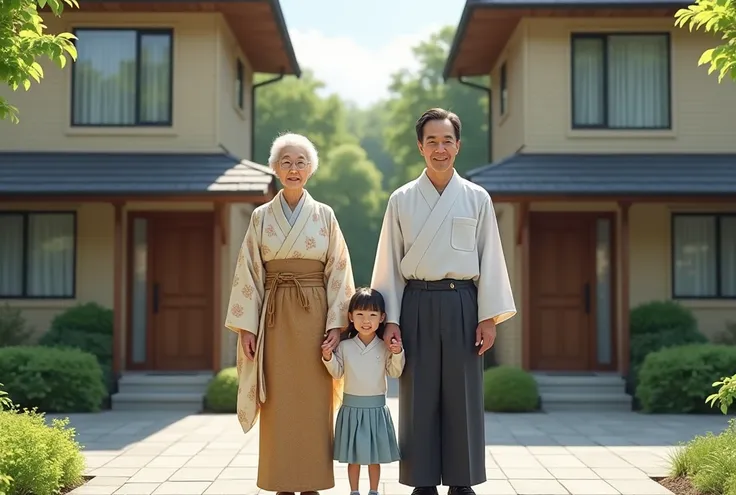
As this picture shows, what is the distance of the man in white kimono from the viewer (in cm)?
545

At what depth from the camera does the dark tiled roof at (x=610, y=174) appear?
1253 centimetres

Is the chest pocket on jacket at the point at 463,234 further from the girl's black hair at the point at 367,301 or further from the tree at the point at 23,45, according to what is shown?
the tree at the point at 23,45

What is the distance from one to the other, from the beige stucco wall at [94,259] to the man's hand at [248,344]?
817 cm

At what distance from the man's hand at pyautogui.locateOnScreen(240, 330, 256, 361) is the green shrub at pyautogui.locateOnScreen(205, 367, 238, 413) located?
20.5ft

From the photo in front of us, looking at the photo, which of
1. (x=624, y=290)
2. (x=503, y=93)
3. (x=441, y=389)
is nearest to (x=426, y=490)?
(x=441, y=389)

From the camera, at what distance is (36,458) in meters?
6.24

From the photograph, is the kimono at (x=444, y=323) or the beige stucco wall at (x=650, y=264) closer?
the kimono at (x=444, y=323)

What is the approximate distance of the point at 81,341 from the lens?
12.8 m

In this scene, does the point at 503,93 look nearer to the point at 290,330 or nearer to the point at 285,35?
the point at 285,35

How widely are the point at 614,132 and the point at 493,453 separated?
7.14 meters

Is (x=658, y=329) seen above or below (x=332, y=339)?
below

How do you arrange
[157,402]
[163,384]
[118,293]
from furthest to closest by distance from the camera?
1. [118,293]
2. [163,384]
3. [157,402]

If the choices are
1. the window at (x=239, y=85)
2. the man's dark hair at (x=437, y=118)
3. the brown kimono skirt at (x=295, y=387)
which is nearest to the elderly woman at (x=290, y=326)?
the brown kimono skirt at (x=295, y=387)

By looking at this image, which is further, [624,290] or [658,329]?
[658,329]
